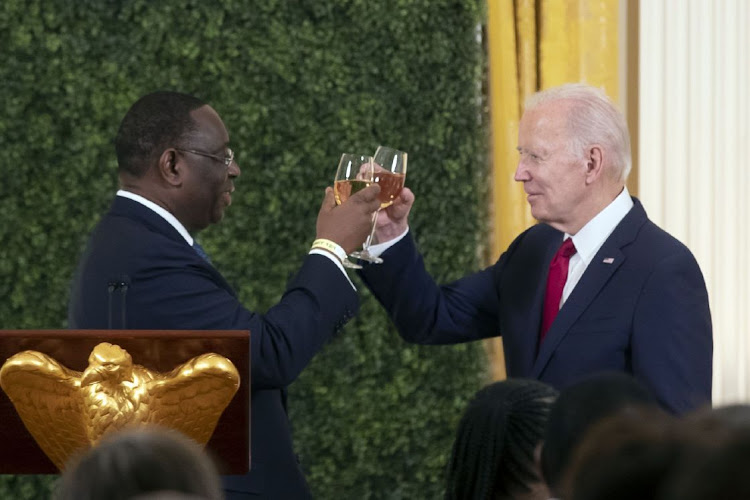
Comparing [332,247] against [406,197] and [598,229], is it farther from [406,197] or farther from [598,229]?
[598,229]

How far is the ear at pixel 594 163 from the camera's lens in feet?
8.84

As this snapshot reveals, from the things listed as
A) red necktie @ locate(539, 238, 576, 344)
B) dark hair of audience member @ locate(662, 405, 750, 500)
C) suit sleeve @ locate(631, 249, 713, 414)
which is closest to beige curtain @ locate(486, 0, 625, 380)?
red necktie @ locate(539, 238, 576, 344)

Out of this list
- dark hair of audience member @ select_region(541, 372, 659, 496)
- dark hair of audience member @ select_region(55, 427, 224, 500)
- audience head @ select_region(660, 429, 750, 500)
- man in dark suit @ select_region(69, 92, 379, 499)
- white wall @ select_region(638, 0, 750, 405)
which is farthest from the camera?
white wall @ select_region(638, 0, 750, 405)

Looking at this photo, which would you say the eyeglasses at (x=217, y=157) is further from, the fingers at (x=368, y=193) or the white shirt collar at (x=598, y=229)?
the white shirt collar at (x=598, y=229)

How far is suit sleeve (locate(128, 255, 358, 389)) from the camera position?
8.21 feet

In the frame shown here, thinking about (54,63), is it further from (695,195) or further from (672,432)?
(672,432)

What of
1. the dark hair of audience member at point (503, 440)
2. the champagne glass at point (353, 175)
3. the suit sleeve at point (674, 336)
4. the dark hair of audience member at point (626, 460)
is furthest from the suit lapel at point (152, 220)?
the dark hair of audience member at point (626, 460)

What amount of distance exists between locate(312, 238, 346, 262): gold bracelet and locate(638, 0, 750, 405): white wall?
2166 millimetres

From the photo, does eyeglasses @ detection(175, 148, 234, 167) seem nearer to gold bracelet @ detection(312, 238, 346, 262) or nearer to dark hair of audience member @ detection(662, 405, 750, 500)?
gold bracelet @ detection(312, 238, 346, 262)

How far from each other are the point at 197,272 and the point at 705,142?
8.47ft

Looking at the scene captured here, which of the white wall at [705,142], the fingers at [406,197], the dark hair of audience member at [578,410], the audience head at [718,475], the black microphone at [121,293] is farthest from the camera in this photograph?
the white wall at [705,142]

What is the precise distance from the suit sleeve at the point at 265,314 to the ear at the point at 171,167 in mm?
240

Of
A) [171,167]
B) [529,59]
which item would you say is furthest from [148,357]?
[529,59]

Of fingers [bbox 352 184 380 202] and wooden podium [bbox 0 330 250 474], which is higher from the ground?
fingers [bbox 352 184 380 202]
